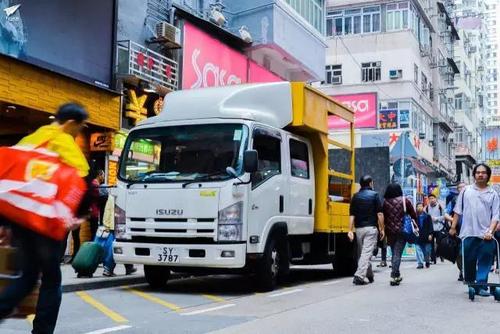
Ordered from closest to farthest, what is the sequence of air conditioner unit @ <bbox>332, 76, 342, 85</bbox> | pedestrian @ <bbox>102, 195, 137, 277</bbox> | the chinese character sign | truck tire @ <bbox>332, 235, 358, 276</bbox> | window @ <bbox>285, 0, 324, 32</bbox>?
pedestrian @ <bbox>102, 195, 137, 277</bbox> → truck tire @ <bbox>332, 235, 358, 276</bbox> → window @ <bbox>285, 0, 324, 32</bbox> → the chinese character sign → air conditioner unit @ <bbox>332, 76, 342, 85</bbox>

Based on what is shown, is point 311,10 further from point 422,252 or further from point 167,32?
point 422,252

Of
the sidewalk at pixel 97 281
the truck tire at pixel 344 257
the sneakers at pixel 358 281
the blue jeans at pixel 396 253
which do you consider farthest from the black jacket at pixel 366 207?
the sidewalk at pixel 97 281

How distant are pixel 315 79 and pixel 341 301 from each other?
2007cm

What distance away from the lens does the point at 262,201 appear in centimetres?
948

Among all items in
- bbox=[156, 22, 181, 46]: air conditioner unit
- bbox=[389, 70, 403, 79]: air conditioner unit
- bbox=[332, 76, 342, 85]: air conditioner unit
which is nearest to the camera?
bbox=[156, 22, 181, 46]: air conditioner unit

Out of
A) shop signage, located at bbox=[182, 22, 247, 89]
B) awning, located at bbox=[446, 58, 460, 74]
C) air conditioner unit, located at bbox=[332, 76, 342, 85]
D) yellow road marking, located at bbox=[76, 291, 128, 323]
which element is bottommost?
yellow road marking, located at bbox=[76, 291, 128, 323]

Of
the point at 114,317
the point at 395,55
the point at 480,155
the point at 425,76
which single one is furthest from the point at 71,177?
the point at 480,155

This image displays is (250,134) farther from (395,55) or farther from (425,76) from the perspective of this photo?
(425,76)

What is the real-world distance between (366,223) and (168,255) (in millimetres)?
3706

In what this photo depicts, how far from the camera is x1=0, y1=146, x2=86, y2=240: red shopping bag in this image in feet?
13.3

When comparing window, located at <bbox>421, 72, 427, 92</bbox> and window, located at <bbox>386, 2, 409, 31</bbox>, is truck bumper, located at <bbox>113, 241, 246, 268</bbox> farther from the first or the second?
window, located at <bbox>421, 72, 427, 92</bbox>

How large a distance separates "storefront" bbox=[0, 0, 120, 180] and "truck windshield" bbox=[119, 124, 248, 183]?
10.8ft

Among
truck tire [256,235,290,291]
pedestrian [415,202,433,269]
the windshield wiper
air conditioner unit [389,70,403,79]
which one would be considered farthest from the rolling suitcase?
air conditioner unit [389,70,403,79]

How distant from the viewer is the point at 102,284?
34.1 ft
